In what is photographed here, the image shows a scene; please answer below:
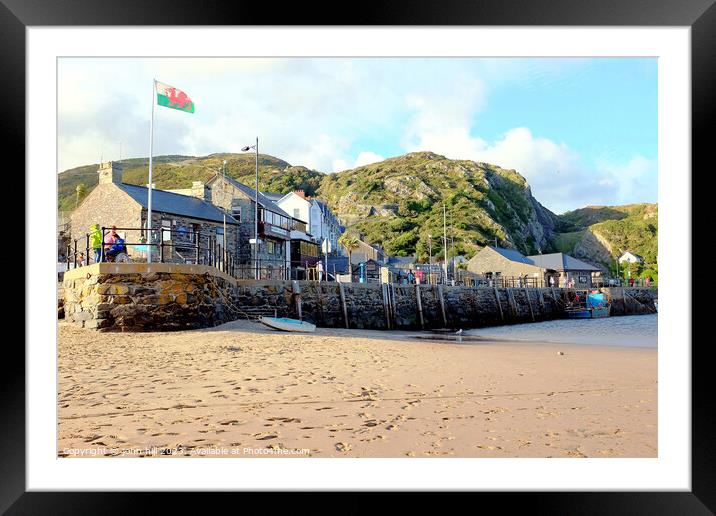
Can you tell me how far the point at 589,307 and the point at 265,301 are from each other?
27565mm

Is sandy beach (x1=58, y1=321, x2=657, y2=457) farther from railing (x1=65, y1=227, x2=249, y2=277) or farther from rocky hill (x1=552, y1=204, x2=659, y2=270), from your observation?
rocky hill (x1=552, y1=204, x2=659, y2=270)

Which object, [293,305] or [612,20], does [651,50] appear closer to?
[612,20]

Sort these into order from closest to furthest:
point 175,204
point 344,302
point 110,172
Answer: point 344,302 < point 110,172 < point 175,204

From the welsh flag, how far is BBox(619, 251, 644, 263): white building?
42.7m

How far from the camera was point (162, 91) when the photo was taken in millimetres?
12375

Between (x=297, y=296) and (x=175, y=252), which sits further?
(x=175, y=252)

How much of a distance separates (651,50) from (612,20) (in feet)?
1.95

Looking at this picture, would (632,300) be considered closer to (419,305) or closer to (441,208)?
(419,305)

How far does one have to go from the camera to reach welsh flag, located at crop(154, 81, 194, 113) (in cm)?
1236

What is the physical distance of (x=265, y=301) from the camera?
16531 millimetres

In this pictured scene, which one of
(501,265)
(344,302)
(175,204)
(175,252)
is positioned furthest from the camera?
(501,265)

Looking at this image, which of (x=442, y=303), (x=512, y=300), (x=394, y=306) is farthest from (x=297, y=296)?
(x=512, y=300)

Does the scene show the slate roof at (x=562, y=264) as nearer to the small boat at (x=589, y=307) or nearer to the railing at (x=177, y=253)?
the small boat at (x=589, y=307)
